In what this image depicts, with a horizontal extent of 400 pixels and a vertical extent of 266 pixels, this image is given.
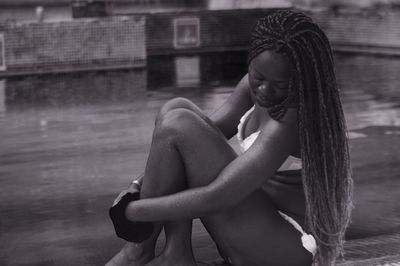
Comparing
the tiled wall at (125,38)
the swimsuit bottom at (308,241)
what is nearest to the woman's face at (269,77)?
the swimsuit bottom at (308,241)

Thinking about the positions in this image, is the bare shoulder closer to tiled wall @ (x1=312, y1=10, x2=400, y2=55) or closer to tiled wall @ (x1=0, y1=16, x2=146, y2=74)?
tiled wall @ (x1=0, y1=16, x2=146, y2=74)

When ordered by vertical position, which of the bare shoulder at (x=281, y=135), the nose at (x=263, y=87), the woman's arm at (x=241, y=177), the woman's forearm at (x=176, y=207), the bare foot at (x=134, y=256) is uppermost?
the nose at (x=263, y=87)

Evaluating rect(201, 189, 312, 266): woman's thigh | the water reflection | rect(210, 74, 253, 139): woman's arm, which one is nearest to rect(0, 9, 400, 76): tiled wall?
the water reflection

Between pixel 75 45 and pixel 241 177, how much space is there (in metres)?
10.1

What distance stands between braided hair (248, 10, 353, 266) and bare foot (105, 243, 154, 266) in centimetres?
56

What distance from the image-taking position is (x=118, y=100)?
31.3 ft

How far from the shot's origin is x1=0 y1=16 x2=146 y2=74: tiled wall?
12.0m

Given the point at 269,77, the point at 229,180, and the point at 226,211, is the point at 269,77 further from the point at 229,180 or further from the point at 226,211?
the point at 226,211

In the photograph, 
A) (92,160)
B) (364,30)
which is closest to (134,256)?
(92,160)

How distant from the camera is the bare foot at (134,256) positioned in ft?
9.44

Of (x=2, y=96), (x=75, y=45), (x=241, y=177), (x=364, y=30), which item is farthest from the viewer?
(x=364, y=30)

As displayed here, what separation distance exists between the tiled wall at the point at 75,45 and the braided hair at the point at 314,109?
9.74 meters

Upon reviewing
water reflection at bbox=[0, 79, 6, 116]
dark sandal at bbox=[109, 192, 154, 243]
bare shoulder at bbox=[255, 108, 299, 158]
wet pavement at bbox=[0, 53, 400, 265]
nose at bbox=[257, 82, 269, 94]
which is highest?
nose at bbox=[257, 82, 269, 94]

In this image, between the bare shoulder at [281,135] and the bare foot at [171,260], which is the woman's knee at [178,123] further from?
the bare foot at [171,260]
